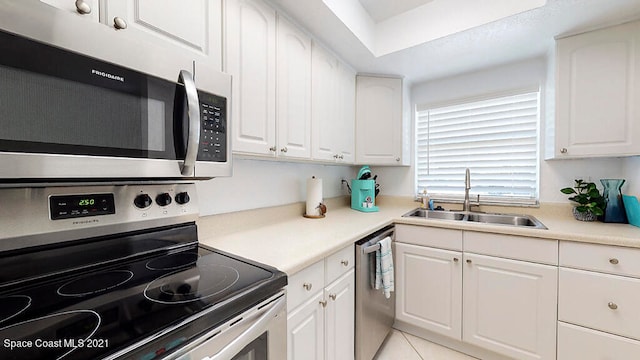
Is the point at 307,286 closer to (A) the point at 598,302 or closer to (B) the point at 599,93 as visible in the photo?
(A) the point at 598,302

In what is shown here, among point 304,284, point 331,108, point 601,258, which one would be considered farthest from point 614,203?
point 304,284

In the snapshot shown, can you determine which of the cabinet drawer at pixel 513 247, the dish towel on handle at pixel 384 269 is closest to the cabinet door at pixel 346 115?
the dish towel on handle at pixel 384 269

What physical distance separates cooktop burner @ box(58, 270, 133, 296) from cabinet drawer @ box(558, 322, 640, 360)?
215 centimetres

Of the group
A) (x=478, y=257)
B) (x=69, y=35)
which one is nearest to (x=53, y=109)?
(x=69, y=35)

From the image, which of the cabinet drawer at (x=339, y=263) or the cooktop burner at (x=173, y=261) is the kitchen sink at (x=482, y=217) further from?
the cooktop burner at (x=173, y=261)

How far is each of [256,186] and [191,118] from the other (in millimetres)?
845

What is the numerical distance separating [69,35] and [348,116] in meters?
1.78

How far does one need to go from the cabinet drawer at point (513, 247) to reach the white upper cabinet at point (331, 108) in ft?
3.60

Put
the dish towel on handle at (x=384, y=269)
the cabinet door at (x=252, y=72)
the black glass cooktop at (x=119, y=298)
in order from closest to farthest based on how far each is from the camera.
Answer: the black glass cooktop at (x=119, y=298) → the cabinet door at (x=252, y=72) → the dish towel on handle at (x=384, y=269)

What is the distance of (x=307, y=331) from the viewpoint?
1.05m

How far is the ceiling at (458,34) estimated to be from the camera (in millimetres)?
1416

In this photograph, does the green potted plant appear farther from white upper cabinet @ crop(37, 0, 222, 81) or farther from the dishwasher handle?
white upper cabinet @ crop(37, 0, 222, 81)

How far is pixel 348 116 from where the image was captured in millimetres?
2158

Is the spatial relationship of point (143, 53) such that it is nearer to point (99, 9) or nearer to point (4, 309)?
point (99, 9)
